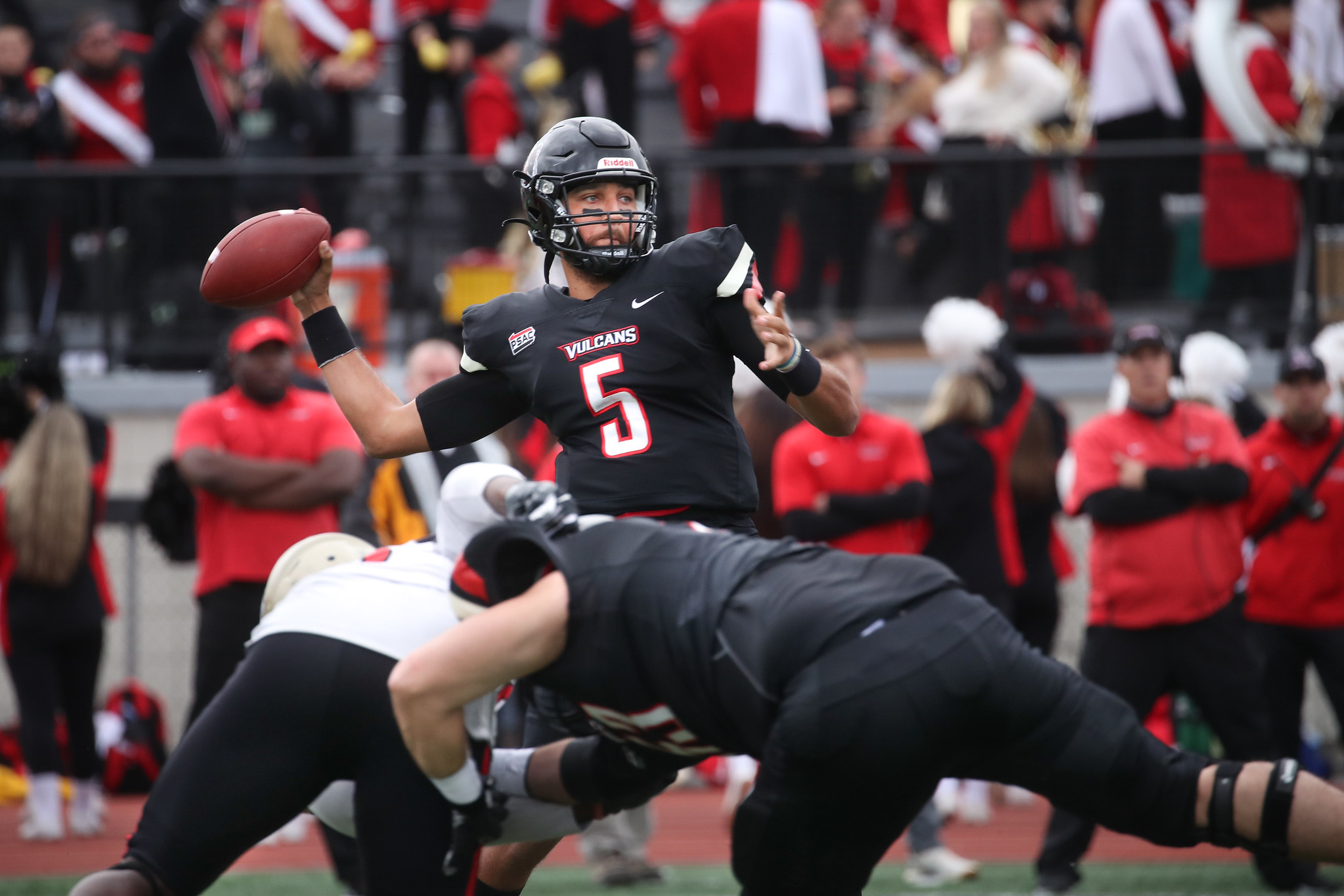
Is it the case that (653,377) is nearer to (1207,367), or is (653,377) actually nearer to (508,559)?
(508,559)

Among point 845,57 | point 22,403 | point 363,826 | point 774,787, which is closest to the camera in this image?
point 774,787

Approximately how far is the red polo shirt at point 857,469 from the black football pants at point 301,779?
11.7 feet

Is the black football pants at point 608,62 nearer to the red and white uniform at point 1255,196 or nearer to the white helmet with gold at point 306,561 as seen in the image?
the red and white uniform at point 1255,196

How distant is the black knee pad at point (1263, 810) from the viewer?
3.28 m

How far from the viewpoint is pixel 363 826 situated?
3.67 metres

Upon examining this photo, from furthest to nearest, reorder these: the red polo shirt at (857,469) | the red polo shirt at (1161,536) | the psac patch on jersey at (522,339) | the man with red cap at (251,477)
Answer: the red polo shirt at (857,469)
the man with red cap at (251,477)
the red polo shirt at (1161,536)
the psac patch on jersey at (522,339)

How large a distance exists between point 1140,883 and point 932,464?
6.55 feet

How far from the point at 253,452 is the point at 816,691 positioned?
14.8ft

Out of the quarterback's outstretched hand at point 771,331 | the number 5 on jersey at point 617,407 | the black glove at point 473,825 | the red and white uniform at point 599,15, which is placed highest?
the red and white uniform at point 599,15

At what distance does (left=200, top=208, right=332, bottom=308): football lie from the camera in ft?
13.4

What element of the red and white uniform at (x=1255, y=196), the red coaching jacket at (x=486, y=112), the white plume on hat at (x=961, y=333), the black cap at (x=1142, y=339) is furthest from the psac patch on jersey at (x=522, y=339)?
the red coaching jacket at (x=486, y=112)

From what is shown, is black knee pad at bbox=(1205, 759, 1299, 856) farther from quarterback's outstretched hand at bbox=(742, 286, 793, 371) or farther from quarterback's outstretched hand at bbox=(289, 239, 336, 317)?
quarterback's outstretched hand at bbox=(289, 239, 336, 317)

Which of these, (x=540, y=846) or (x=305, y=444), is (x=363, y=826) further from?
(x=305, y=444)

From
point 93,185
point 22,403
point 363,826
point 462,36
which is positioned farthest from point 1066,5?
point 363,826
